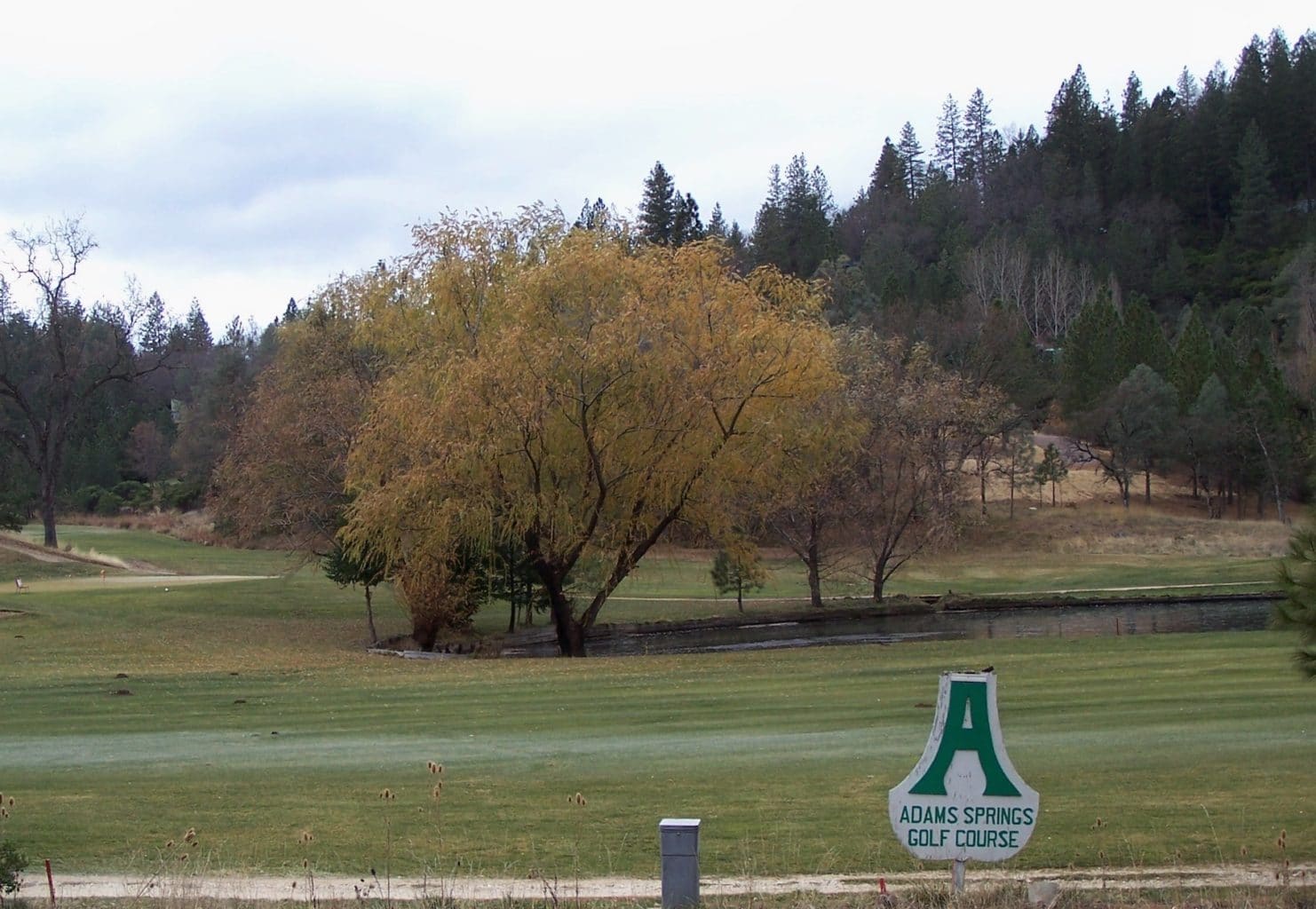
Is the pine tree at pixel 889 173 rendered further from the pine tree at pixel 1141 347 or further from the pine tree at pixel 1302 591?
the pine tree at pixel 1302 591

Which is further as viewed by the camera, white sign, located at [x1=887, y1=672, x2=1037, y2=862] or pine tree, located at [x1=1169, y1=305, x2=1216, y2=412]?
pine tree, located at [x1=1169, y1=305, x2=1216, y2=412]

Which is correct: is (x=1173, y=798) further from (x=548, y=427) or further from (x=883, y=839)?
(x=548, y=427)

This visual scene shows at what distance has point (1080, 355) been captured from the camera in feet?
284

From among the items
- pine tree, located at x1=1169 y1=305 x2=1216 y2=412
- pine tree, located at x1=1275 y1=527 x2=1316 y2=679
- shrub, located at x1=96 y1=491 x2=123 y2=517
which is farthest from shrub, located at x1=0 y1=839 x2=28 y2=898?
shrub, located at x1=96 y1=491 x2=123 y2=517

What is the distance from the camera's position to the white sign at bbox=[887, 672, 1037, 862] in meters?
7.80

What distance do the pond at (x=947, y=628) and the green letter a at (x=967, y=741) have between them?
93.5ft

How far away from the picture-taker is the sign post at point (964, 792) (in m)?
7.80

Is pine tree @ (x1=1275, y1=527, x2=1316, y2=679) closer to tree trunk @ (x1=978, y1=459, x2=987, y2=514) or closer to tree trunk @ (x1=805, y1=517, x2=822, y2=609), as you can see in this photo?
tree trunk @ (x1=805, y1=517, x2=822, y2=609)

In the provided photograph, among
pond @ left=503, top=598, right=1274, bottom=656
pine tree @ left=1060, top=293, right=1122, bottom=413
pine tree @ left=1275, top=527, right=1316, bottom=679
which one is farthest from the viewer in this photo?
pine tree @ left=1060, top=293, right=1122, bottom=413

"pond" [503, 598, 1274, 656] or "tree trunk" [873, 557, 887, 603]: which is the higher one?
"tree trunk" [873, 557, 887, 603]

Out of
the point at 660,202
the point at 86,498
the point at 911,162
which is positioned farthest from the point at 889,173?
the point at 86,498

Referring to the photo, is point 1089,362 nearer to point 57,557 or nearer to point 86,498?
point 57,557

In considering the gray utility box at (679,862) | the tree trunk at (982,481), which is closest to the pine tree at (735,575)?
the tree trunk at (982,481)

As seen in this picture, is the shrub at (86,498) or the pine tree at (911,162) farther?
the pine tree at (911,162)
